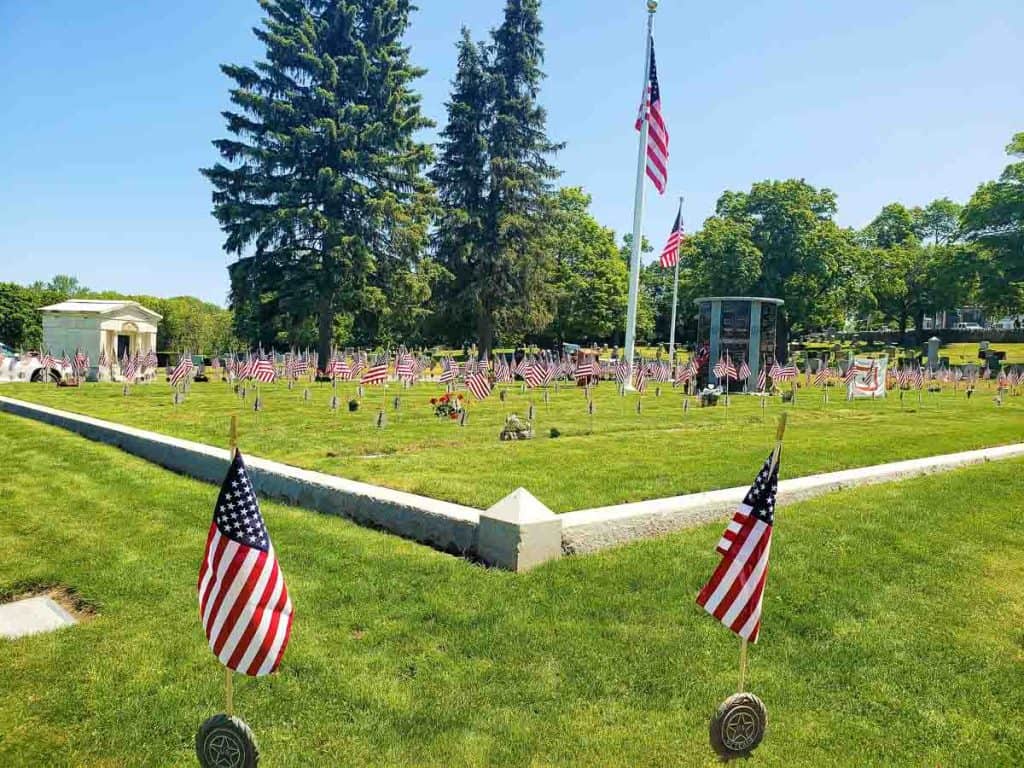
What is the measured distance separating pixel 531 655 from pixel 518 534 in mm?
1313

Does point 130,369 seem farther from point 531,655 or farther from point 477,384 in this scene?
point 531,655

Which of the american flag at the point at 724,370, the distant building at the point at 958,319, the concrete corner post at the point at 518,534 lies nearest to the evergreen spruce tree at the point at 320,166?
the american flag at the point at 724,370

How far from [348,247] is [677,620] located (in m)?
29.7

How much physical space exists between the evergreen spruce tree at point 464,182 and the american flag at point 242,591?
3723 cm

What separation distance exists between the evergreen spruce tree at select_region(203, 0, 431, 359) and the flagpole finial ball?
99.8 feet

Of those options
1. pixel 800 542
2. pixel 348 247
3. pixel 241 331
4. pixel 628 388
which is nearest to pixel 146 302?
pixel 241 331

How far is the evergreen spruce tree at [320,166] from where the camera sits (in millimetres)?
32219

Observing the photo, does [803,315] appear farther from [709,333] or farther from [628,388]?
[628,388]

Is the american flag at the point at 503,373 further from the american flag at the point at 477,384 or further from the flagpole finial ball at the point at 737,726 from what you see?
the flagpole finial ball at the point at 737,726

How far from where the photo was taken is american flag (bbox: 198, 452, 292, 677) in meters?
3.31

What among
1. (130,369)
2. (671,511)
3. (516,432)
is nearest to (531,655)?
(671,511)

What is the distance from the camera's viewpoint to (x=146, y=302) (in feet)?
236

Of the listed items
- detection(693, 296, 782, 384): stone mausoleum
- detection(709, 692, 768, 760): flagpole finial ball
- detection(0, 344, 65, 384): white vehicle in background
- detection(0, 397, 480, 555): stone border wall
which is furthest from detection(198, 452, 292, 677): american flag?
detection(0, 344, 65, 384): white vehicle in background

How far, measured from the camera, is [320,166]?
33.3 meters
